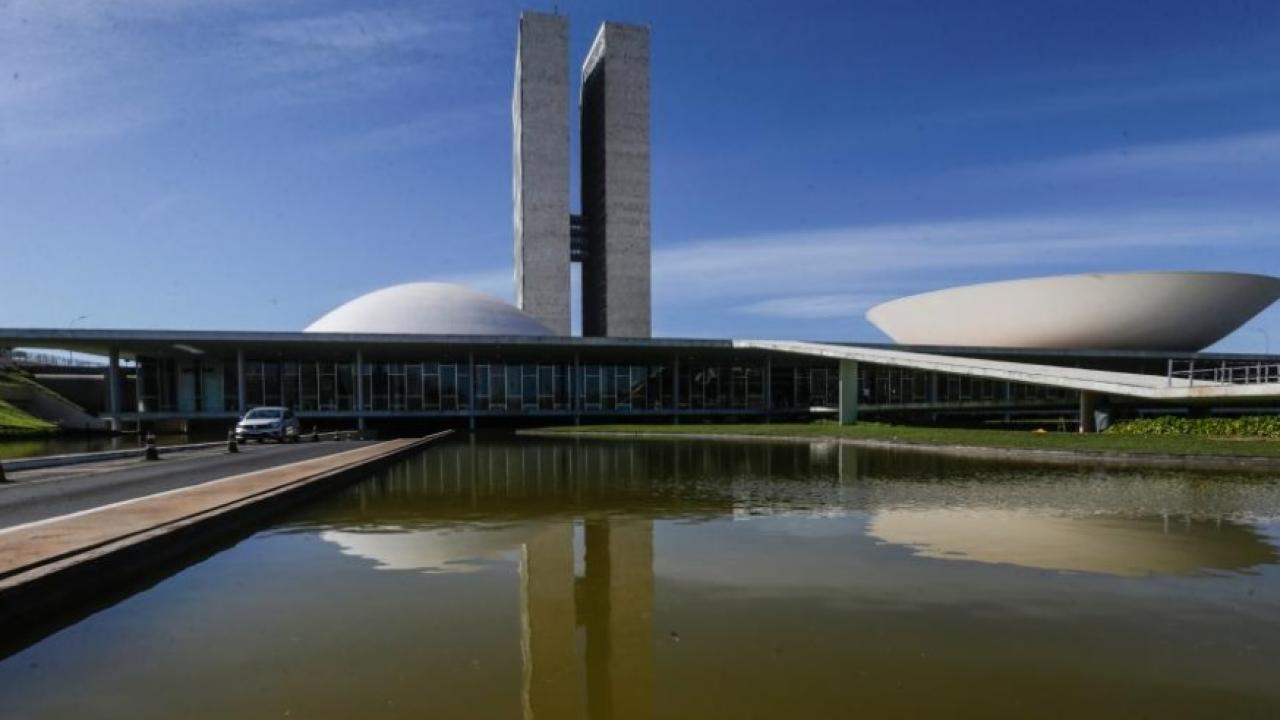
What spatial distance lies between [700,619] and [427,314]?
50.9m

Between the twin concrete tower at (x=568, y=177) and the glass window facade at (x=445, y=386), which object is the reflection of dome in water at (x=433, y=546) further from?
the twin concrete tower at (x=568, y=177)

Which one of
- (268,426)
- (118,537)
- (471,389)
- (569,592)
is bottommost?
(268,426)

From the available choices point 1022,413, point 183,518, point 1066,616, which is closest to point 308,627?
point 183,518

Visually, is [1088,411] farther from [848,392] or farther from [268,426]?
[268,426]

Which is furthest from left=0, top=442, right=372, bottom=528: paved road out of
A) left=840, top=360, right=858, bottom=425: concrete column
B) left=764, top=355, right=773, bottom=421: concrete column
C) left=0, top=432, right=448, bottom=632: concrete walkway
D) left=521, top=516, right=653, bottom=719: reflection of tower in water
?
left=764, top=355, right=773, bottom=421: concrete column

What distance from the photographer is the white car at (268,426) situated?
96.1 ft

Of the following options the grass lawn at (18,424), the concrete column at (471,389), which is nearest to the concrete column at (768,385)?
the concrete column at (471,389)

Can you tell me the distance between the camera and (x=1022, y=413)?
199 ft

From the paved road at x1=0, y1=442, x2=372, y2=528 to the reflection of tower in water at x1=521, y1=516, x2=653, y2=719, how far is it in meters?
6.62

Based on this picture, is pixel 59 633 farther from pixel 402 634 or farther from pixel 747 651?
pixel 747 651

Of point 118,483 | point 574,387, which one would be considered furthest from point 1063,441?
point 574,387

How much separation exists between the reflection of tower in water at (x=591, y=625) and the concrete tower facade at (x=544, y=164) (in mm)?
71155

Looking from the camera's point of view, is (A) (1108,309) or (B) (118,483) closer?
(B) (118,483)

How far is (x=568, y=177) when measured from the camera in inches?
3191
